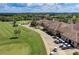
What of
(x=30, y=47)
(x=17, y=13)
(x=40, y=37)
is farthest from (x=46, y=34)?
(x=17, y=13)

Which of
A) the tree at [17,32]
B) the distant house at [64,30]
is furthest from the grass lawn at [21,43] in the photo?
the distant house at [64,30]

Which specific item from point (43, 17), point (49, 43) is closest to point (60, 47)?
point (49, 43)

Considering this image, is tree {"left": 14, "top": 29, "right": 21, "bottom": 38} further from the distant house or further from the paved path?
the distant house

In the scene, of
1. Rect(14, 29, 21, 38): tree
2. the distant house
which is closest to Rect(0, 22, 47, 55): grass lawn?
Rect(14, 29, 21, 38): tree

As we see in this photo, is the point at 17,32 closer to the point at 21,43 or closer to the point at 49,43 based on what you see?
the point at 21,43

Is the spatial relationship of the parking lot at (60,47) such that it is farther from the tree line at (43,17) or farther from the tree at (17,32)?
the tree at (17,32)
